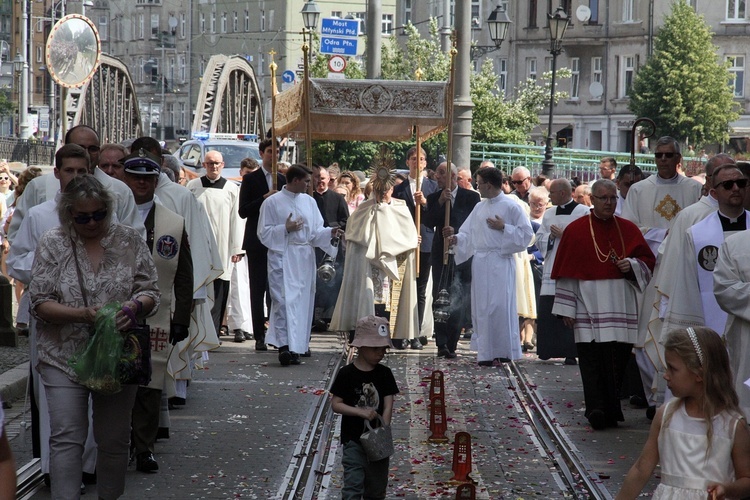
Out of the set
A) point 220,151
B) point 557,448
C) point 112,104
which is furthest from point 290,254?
point 112,104

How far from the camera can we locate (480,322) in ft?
44.9

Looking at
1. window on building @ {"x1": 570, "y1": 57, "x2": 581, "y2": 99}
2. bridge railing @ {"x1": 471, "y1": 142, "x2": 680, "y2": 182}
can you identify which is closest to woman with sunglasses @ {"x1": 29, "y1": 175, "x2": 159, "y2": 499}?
bridge railing @ {"x1": 471, "y1": 142, "x2": 680, "y2": 182}

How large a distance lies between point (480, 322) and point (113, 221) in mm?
7613

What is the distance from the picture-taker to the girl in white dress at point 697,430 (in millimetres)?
4969

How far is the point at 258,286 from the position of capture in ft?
46.4

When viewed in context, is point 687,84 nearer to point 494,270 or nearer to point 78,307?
point 494,270

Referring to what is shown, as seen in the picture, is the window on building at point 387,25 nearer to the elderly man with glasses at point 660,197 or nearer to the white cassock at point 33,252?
the elderly man with glasses at point 660,197

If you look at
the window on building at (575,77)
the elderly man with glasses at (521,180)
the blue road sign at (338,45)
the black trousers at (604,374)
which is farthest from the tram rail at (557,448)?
the window on building at (575,77)

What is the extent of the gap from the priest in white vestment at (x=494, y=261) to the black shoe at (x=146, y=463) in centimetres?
587

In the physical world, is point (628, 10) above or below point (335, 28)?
above

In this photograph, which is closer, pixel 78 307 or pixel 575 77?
pixel 78 307

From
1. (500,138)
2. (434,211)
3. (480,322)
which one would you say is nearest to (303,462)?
(480,322)

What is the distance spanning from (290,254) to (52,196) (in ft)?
19.6

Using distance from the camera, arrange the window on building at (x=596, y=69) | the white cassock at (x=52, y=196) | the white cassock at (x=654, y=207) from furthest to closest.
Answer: the window on building at (x=596, y=69) → the white cassock at (x=654, y=207) → the white cassock at (x=52, y=196)
